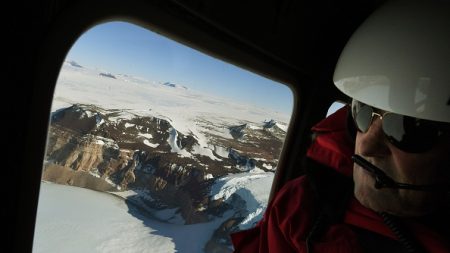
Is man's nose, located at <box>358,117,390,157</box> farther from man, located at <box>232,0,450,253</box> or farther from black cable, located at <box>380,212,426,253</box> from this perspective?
black cable, located at <box>380,212,426,253</box>

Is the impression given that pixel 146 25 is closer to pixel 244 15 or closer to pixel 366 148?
pixel 244 15

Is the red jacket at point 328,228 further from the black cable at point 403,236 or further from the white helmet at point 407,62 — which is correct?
the white helmet at point 407,62

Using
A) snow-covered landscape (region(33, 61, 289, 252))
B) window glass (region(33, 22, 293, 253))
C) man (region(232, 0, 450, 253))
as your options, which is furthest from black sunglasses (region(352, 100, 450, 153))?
snow-covered landscape (region(33, 61, 289, 252))

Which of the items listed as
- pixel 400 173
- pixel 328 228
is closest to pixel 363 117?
pixel 400 173

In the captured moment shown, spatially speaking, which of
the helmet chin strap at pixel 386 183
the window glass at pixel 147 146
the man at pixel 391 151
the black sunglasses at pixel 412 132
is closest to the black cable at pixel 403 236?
the man at pixel 391 151

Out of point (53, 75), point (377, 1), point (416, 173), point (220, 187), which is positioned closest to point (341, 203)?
point (416, 173)

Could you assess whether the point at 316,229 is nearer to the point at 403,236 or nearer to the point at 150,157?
the point at 403,236
